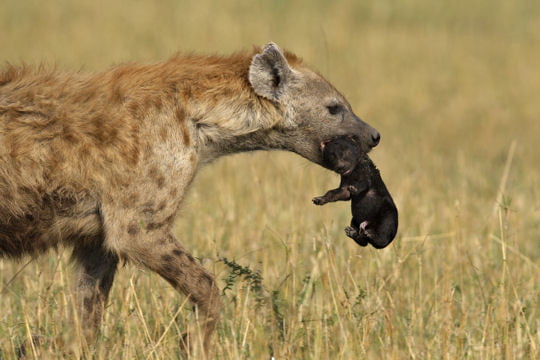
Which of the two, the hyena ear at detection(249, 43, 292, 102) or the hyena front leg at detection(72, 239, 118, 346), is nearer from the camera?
the hyena front leg at detection(72, 239, 118, 346)

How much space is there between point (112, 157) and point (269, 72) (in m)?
0.96

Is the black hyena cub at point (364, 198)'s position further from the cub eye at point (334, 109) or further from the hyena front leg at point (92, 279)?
the hyena front leg at point (92, 279)

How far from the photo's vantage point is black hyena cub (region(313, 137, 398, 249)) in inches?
Answer: 175

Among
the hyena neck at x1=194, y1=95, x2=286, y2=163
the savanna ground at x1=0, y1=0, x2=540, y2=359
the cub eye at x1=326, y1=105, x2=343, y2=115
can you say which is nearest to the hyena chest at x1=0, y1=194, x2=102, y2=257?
the savanna ground at x1=0, y1=0, x2=540, y2=359

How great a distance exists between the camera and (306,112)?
15.8 feet

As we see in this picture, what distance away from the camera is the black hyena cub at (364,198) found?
4.44 metres

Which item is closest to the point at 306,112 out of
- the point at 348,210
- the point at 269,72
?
the point at 269,72

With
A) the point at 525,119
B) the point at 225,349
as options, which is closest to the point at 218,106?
the point at 225,349

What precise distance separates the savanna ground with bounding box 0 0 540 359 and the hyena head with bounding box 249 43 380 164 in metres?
0.53

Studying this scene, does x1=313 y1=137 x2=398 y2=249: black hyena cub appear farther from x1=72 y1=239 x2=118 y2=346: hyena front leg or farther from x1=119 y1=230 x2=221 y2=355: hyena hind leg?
x1=72 y1=239 x2=118 y2=346: hyena front leg

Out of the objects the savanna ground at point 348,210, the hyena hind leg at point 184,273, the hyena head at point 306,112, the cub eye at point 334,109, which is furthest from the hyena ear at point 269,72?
the hyena hind leg at point 184,273

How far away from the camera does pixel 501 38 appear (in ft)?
50.8

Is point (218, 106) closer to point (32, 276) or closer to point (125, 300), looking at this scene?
point (125, 300)

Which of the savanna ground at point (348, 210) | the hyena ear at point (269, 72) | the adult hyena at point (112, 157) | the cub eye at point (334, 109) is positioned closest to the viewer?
the adult hyena at point (112, 157)
